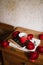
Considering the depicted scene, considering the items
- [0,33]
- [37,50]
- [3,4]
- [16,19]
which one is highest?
[3,4]

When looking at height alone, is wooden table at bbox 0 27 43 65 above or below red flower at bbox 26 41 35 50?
below

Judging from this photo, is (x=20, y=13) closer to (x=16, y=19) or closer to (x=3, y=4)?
(x=16, y=19)

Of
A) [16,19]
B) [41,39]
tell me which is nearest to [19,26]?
[16,19]

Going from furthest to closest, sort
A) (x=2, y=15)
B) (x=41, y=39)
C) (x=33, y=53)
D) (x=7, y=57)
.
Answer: (x=2, y=15) < (x=41, y=39) < (x=7, y=57) < (x=33, y=53)

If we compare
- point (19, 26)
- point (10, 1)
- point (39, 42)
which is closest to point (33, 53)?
point (39, 42)

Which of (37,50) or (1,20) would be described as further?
(1,20)

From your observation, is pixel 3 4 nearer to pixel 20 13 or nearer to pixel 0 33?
pixel 20 13

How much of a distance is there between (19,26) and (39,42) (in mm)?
502

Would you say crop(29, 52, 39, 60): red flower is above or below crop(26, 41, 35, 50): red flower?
below

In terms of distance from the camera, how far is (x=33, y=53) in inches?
43.6

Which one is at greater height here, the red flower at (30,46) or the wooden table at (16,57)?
the red flower at (30,46)

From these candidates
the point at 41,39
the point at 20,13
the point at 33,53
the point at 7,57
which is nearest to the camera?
the point at 33,53

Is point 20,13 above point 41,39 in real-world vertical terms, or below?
above

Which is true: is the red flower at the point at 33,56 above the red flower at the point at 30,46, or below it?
below
